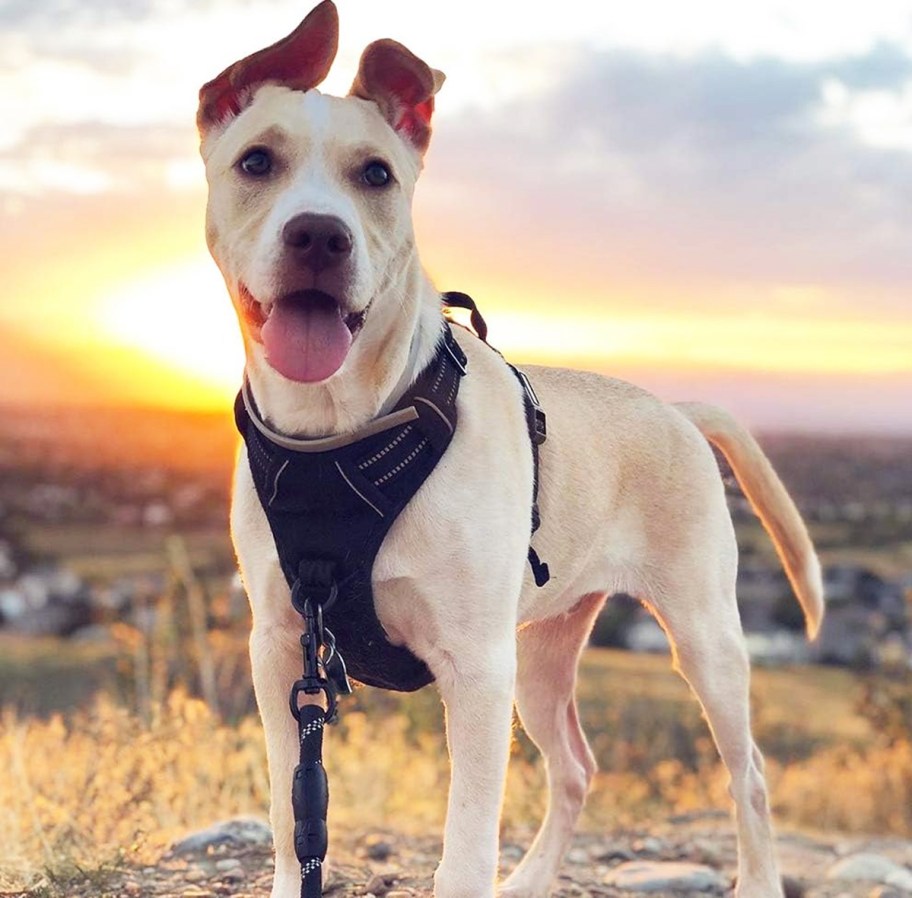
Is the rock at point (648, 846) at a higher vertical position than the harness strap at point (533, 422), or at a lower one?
lower

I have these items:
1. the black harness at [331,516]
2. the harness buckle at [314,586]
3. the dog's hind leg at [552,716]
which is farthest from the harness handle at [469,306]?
the dog's hind leg at [552,716]

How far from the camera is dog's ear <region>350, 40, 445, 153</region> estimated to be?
3.74 m

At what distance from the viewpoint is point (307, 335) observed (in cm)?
342

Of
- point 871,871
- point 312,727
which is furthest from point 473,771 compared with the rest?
point 871,871

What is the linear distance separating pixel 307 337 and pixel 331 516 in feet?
1.82

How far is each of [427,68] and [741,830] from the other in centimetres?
322

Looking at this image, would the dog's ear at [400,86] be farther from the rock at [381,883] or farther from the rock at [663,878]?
the rock at [663,878]

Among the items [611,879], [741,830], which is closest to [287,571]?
[741,830]

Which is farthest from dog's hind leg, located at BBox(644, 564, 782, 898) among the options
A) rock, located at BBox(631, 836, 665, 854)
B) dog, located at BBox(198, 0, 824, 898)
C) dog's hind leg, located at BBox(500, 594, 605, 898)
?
rock, located at BBox(631, 836, 665, 854)

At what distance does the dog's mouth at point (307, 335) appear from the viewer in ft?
11.2

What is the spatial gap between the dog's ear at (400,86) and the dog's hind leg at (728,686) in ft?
Result: 6.50

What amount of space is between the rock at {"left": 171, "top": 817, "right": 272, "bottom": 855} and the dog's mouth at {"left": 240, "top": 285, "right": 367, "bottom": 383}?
2981 millimetres

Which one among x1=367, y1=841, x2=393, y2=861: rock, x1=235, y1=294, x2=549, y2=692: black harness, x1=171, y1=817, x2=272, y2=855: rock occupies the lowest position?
x1=367, y1=841, x2=393, y2=861: rock

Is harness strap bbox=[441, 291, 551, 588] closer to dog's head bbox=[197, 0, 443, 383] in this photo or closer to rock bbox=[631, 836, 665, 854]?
dog's head bbox=[197, 0, 443, 383]
